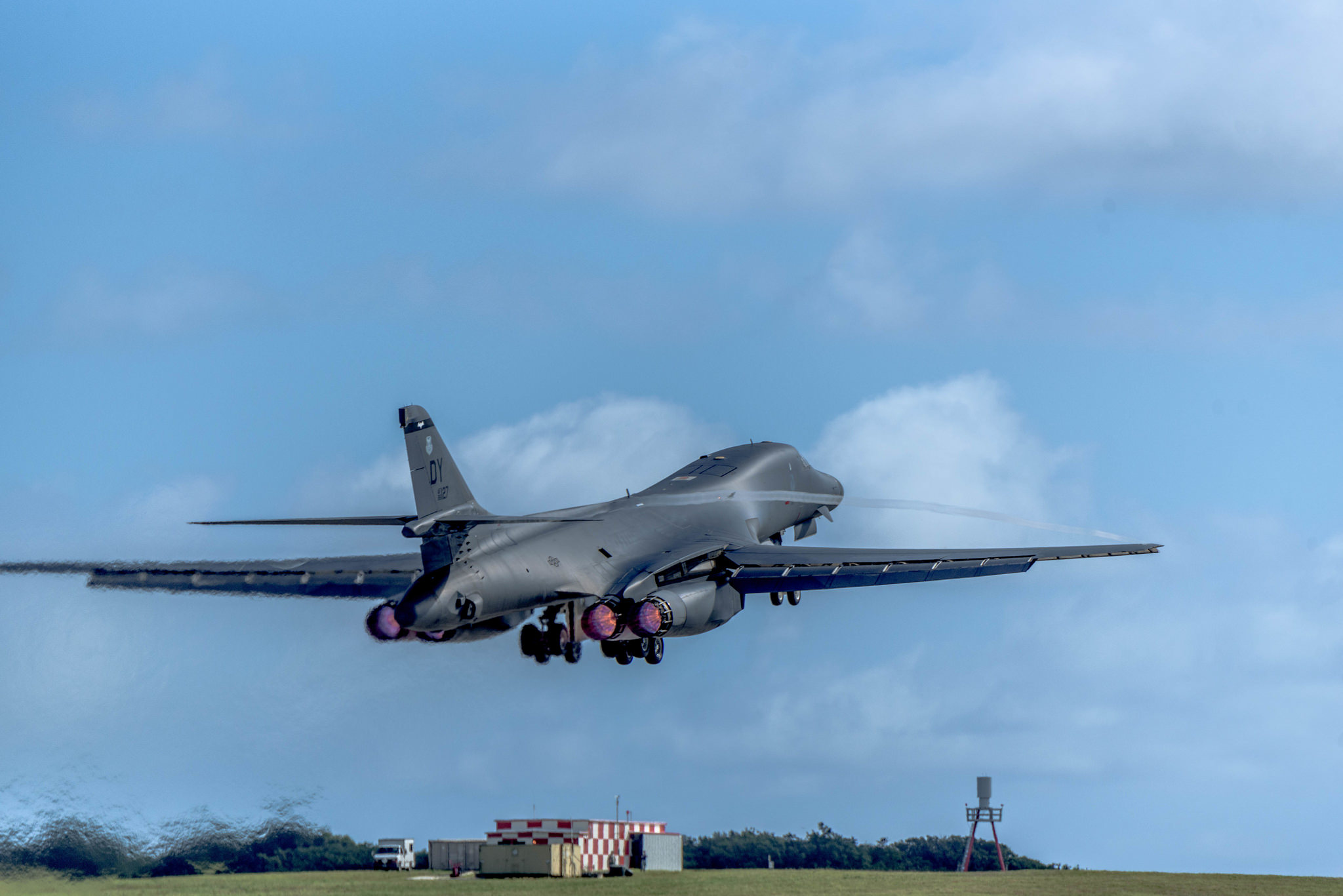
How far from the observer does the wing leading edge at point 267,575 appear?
2967 cm

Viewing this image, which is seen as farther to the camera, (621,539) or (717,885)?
(621,539)

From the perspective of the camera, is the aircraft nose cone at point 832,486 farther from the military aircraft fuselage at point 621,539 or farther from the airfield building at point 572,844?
the airfield building at point 572,844

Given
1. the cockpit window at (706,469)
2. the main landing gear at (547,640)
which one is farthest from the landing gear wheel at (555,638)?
the cockpit window at (706,469)

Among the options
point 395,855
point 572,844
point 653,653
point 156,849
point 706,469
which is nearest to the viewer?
point 156,849

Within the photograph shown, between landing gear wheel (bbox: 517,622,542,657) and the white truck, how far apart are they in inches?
678

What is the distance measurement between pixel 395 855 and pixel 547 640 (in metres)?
19.0

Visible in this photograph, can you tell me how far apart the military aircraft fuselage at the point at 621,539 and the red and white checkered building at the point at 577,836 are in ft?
28.0

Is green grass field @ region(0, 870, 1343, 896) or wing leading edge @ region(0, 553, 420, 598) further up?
wing leading edge @ region(0, 553, 420, 598)

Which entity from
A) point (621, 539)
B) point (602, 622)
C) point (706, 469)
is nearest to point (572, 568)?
point (602, 622)

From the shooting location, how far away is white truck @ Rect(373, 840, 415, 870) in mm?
50219

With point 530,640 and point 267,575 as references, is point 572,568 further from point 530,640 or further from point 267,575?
point 267,575

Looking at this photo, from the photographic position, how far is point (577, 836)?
41750 millimetres

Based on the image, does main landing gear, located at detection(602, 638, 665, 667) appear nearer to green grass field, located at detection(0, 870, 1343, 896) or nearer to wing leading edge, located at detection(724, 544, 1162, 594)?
wing leading edge, located at detection(724, 544, 1162, 594)

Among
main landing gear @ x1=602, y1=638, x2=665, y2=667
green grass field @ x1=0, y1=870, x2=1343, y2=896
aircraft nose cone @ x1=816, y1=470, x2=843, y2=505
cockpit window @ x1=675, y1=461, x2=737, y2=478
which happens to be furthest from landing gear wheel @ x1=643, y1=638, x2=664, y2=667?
aircraft nose cone @ x1=816, y1=470, x2=843, y2=505
